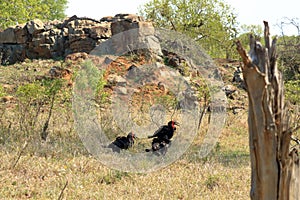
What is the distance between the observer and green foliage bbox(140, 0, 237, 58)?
2586 cm

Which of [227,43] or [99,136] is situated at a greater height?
[227,43]

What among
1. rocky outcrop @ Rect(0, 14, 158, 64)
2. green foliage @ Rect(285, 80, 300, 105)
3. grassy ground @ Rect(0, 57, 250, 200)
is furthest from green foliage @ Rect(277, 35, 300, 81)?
rocky outcrop @ Rect(0, 14, 158, 64)

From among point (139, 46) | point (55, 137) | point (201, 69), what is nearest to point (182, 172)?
point (55, 137)

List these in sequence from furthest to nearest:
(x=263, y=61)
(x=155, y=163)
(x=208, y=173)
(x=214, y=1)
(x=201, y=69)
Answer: (x=214, y=1) < (x=201, y=69) < (x=155, y=163) < (x=208, y=173) < (x=263, y=61)

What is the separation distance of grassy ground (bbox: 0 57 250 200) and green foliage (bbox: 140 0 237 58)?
597 inches

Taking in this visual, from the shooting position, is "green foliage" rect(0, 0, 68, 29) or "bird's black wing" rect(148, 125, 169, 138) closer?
"bird's black wing" rect(148, 125, 169, 138)

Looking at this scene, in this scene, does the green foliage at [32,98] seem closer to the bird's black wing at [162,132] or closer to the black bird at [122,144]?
the black bird at [122,144]

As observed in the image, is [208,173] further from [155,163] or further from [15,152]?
[15,152]

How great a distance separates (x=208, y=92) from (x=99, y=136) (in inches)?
212

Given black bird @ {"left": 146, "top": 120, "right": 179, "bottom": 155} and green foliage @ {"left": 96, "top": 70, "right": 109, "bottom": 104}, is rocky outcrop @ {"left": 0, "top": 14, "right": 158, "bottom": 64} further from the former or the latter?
black bird @ {"left": 146, "top": 120, "right": 179, "bottom": 155}

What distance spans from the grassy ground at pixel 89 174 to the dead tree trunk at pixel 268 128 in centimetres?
208

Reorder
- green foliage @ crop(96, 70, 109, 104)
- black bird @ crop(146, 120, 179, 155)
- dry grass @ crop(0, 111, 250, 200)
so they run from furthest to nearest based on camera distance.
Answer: green foliage @ crop(96, 70, 109, 104) < black bird @ crop(146, 120, 179, 155) < dry grass @ crop(0, 111, 250, 200)

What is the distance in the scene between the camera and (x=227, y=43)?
27.9 m

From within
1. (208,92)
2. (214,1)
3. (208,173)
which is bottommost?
(208,173)
